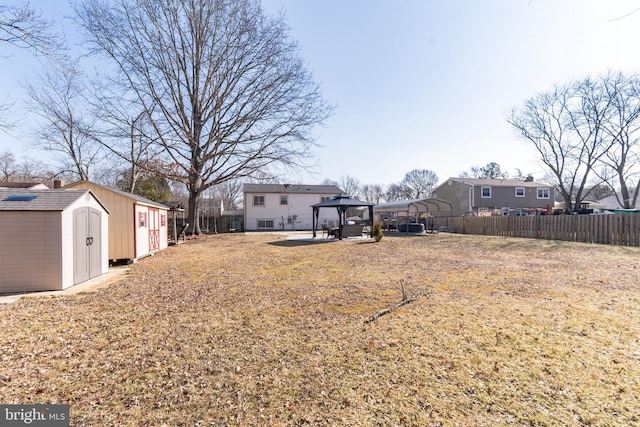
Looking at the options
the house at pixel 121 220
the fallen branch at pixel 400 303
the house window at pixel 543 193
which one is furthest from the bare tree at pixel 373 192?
the fallen branch at pixel 400 303

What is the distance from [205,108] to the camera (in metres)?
20.6

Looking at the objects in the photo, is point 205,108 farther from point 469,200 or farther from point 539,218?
point 469,200

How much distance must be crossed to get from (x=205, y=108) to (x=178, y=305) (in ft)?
60.4

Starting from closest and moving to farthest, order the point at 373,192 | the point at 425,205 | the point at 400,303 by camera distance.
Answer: the point at 400,303 < the point at 425,205 < the point at 373,192

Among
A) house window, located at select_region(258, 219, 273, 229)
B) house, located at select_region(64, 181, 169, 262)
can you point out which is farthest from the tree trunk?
house, located at select_region(64, 181, 169, 262)

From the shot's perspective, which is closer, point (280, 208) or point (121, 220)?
point (121, 220)

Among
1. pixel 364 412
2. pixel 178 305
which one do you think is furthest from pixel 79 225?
pixel 364 412

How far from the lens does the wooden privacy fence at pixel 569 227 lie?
43.0ft

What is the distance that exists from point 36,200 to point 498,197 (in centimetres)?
3885

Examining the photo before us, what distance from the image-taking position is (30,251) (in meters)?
6.81

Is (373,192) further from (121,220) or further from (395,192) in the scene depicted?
(121,220)

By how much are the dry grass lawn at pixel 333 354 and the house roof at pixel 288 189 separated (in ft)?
88.4

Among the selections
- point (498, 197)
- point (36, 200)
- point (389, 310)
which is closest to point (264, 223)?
point (36, 200)

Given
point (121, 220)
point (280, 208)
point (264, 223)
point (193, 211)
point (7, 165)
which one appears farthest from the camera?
point (280, 208)
